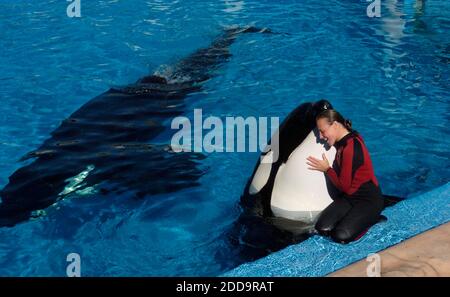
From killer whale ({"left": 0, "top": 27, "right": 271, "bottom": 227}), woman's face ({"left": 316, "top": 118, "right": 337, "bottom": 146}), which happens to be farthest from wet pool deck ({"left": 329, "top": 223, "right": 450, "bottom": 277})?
killer whale ({"left": 0, "top": 27, "right": 271, "bottom": 227})

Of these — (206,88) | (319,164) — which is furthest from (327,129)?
(206,88)

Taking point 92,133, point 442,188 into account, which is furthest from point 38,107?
point 442,188

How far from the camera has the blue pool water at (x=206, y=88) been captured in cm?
577

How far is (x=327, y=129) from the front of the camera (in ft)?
15.5

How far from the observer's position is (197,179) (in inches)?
267

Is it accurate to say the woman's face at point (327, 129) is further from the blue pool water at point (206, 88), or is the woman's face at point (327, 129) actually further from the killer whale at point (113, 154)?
the killer whale at point (113, 154)

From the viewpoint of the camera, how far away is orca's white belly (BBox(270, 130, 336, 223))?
504cm

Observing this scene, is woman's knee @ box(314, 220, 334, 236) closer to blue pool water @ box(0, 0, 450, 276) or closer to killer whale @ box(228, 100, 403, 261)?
killer whale @ box(228, 100, 403, 261)

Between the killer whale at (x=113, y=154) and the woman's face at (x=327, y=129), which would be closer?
the woman's face at (x=327, y=129)

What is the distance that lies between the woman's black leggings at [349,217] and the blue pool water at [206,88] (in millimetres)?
352

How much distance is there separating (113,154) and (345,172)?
3.22 metres

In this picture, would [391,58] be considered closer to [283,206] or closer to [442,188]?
[442,188]

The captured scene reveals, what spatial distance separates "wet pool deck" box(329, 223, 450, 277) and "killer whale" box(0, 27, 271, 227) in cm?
267

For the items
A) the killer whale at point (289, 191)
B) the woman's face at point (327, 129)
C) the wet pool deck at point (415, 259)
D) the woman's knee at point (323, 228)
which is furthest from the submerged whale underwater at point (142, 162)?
the wet pool deck at point (415, 259)
